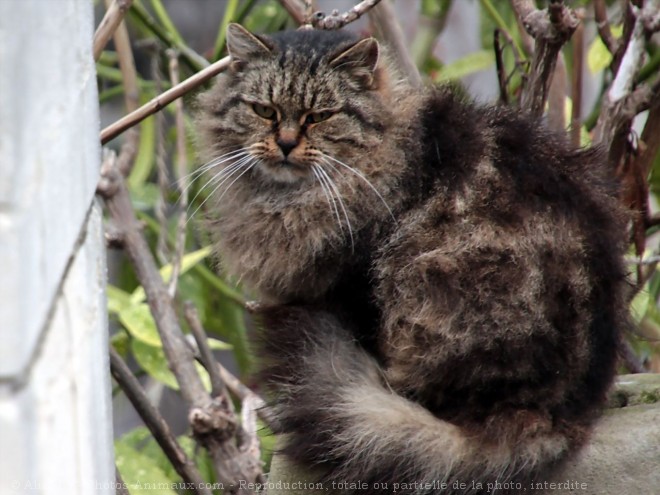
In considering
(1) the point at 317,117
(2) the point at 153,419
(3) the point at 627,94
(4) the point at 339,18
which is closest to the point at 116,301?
(2) the point at 153,419

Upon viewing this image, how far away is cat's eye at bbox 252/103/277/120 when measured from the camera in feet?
6.90

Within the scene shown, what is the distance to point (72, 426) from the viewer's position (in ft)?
3.21

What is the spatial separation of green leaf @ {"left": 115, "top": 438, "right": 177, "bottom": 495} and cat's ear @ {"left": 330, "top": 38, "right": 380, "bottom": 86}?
1037 millimetres

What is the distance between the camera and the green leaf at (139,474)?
2.19 metres

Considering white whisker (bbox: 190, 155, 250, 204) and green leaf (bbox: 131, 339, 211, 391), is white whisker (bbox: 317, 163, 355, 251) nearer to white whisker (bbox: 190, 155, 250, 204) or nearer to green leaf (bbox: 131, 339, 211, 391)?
white whisker (bbox: 190, 155, 250, 204)

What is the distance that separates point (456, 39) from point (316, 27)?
3727mm

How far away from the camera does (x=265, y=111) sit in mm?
2113

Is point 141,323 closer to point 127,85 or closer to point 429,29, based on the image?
point 127,85

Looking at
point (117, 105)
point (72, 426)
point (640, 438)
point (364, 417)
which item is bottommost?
point (640, 438)

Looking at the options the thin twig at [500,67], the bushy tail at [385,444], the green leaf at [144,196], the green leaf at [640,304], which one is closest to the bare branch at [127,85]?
the green leaf at [144,196]

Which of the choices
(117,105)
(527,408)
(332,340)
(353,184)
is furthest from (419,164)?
(117,105)

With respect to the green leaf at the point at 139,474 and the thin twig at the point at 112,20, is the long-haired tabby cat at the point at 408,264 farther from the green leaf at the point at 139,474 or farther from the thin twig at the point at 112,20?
the green leaf at the point at 139,474

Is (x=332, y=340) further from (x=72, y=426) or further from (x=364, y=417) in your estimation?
(x=72, y=426)

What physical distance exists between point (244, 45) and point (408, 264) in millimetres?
641
